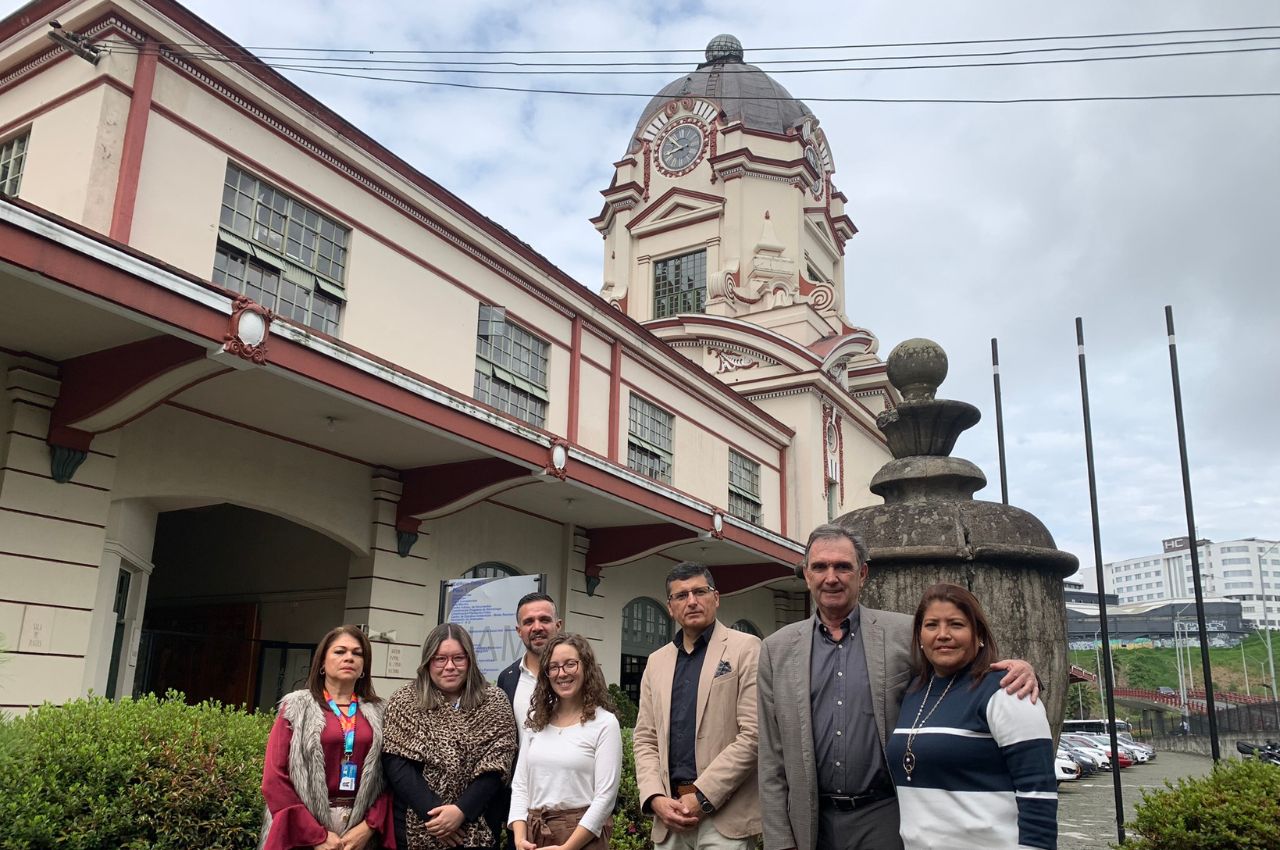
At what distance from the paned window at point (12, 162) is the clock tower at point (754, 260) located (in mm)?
17072

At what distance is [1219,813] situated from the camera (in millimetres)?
5578

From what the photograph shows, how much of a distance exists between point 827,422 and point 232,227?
56.0 feet

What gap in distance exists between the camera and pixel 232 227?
10273mm

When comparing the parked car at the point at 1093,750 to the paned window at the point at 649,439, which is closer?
the paned window at the point at 649,439

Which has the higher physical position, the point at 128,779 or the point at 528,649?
the point at 528,649

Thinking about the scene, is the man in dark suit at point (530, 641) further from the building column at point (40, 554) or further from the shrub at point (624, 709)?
the shrub at point (624, 709)

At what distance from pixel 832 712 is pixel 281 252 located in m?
8.98

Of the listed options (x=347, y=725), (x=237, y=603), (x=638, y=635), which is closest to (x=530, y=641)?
(x=347, y=725)

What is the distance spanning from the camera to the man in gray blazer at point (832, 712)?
371 centimetres

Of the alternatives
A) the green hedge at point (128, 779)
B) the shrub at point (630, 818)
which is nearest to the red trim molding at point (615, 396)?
the shrub at point (630, 818)

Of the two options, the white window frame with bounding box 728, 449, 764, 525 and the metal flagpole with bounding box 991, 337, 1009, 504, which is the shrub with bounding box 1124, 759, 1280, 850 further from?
the white window frame with bounding box 728, 449, 764, 525

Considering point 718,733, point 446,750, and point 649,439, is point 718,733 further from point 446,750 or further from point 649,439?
point 649,439

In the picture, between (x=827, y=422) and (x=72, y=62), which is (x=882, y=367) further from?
(x=72, y=62)

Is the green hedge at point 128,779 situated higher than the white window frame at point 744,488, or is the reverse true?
the white window frame at point 744,488
